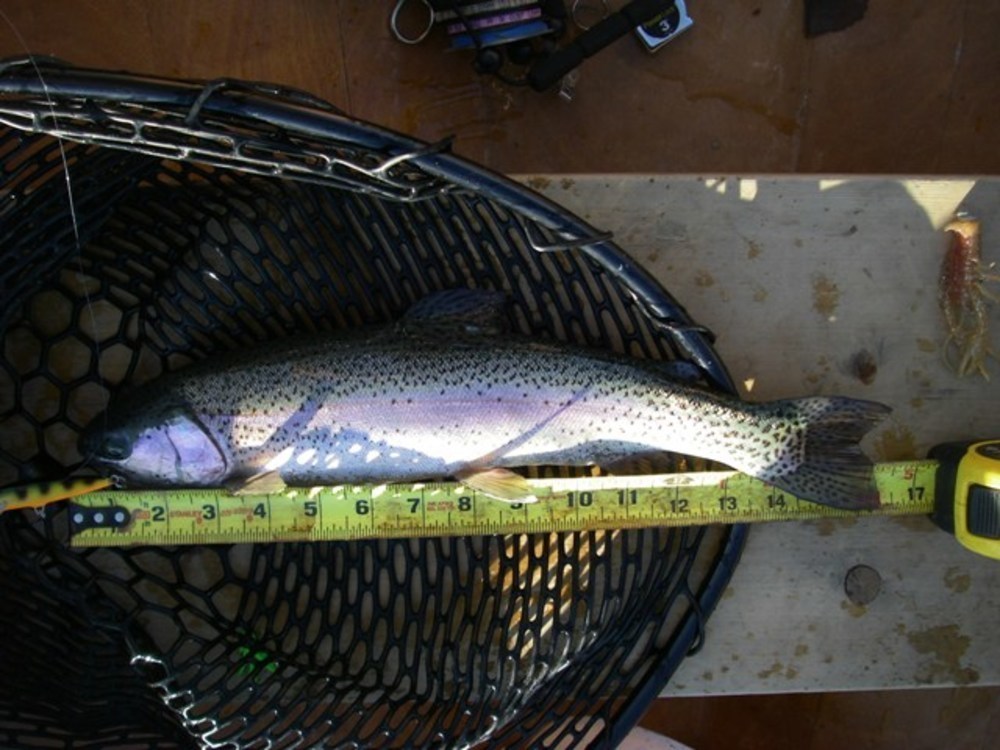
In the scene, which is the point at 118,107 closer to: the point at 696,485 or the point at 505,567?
the point at 505,567

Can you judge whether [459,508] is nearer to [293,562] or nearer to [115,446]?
[293,562]

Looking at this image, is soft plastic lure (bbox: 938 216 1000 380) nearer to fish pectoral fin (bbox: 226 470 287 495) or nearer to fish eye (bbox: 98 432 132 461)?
fish pectoral fin (bbox: 226 470 287 495)

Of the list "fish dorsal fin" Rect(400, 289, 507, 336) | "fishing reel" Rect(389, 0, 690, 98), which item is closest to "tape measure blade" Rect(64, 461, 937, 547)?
"fish dorsal fin" Rect(400, 289, 507, 336)

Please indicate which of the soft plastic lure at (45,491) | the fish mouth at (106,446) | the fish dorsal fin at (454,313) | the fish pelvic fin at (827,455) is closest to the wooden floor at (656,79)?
the fish dorsal fin at (454,313)

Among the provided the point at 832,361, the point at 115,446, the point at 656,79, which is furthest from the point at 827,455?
the point at 115,446

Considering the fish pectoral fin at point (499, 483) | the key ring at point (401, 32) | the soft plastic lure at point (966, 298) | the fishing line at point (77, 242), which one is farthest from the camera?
the key ring at point (401, 32)

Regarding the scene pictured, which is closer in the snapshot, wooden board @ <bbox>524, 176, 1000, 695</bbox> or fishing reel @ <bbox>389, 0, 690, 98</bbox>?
wooden board @ <bbox>524, 176, 1000, 695</bbox>

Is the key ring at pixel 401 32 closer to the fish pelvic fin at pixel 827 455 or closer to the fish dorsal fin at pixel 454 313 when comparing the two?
the fish dorsal fin at pixel 454 313
